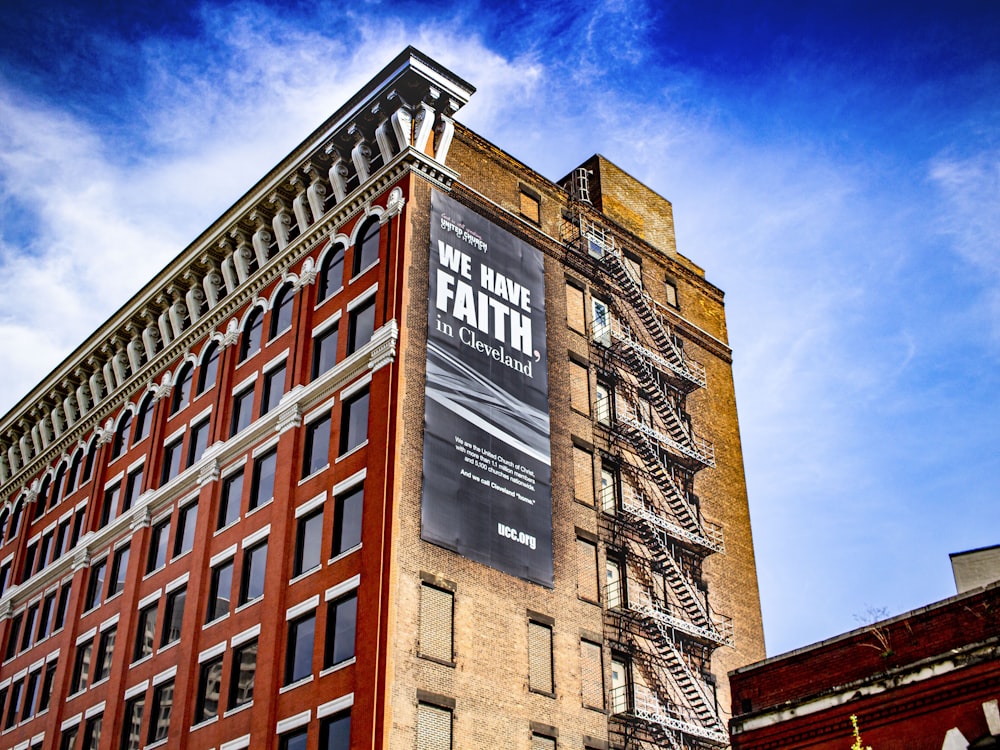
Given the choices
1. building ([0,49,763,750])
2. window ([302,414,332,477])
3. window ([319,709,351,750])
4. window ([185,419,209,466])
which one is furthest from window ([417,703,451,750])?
window ([185,419,209,466])

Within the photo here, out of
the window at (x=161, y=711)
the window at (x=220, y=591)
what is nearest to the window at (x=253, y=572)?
the window at (x=220, y=591)

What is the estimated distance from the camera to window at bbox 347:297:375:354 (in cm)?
4369

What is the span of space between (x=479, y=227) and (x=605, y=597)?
49.3 ft

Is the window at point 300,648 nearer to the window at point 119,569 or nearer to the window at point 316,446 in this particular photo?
the window at point 316,446

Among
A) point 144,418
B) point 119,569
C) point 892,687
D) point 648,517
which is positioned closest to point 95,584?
point 119,569

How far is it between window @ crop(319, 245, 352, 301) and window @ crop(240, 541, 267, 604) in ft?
33.7

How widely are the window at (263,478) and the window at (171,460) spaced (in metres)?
7.16

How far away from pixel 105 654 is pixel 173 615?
18.4 feet

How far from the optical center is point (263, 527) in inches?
1687

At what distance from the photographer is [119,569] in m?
52.0

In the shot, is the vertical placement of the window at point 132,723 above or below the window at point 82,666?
below

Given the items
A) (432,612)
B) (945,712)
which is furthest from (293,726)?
(945,712)

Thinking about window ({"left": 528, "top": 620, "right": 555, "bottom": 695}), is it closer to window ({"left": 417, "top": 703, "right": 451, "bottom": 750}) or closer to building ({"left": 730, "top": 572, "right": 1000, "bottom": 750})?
window ({"left": 417, "top": 703, "right": 451, "bottom": 750})

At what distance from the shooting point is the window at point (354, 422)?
1620 inches
